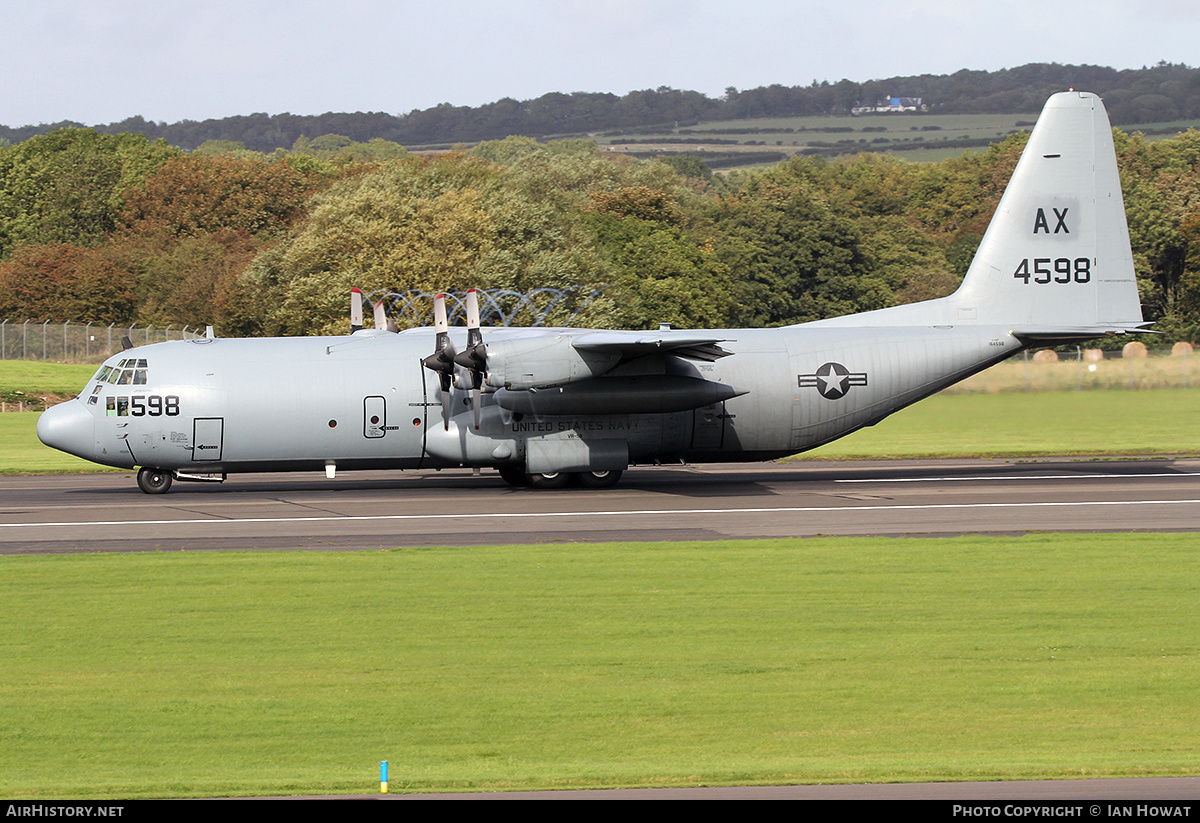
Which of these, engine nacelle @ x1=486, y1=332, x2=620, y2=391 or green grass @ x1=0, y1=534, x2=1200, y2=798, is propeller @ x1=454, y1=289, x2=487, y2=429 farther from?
green grass @ x1=0, y1=534, x2=1200, y2=798

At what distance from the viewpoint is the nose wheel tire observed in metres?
27.7

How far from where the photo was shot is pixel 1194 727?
10438 millimetres

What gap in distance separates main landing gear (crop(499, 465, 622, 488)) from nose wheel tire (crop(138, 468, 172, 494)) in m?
7.63

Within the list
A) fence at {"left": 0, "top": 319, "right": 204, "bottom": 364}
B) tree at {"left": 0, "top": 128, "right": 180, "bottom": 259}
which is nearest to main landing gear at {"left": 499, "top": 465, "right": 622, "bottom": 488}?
fence at {"left": 0, "top": 319, "right": 204, "bottom": 364}

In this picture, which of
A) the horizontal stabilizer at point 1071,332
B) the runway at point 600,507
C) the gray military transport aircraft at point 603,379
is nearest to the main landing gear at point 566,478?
the gray military transport aircraft at point 603,379

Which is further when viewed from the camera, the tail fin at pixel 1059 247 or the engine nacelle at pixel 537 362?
the tail fin at pixel 1059 247

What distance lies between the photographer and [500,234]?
58.4m

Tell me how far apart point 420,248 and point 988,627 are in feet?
139

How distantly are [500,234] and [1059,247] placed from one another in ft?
109

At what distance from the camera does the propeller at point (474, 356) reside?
83.7 feet

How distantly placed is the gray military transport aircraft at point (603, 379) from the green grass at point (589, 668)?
753cm

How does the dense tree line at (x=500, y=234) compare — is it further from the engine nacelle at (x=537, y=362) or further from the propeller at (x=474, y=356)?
the engine nacelle at (x=537, y=362)

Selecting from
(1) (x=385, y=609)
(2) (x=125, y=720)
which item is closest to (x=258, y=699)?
(2) (x=125, y=720)

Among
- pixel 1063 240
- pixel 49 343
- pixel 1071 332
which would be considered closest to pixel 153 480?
pixel 1071 332
